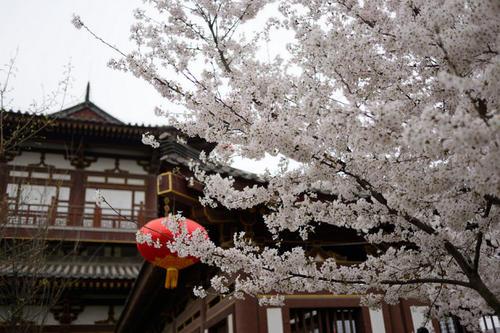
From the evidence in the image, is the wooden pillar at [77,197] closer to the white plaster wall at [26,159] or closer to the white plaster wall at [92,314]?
the white plaster wall at [26,159]

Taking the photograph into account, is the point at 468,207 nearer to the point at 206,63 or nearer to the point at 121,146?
the point at 206,63

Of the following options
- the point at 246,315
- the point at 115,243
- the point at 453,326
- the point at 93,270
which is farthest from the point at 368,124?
the point at 115,243

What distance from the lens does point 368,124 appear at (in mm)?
3043

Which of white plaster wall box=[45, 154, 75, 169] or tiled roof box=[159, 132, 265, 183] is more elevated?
white plaster wall box=[45, 154, 75, 169]

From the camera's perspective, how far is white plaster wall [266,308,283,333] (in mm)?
6372

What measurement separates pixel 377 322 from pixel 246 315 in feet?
6.30

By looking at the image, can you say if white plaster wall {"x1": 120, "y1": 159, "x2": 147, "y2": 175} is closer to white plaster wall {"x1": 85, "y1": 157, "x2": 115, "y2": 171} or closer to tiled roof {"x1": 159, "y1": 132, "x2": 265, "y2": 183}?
white plaster wall {"x1": 85, "y1": 157, "x2": 115, "y2": 171}

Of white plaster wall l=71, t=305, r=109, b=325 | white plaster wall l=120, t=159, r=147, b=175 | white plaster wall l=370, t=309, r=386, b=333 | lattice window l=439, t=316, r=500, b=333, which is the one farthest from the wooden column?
lattice window l=439, t=316, r=500, b=333

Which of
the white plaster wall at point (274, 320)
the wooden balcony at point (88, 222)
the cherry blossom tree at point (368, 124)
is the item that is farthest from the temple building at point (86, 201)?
the cherry blossom tree at point (368, 124)

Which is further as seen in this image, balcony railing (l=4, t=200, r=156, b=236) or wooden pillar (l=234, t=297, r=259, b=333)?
balcony railing (l=4, t=200, r=156, b=236)

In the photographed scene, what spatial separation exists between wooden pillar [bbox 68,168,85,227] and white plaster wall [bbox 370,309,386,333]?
53.0 ft

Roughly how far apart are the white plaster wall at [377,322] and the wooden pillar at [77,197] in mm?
16165

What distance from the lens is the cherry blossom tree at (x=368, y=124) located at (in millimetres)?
2750

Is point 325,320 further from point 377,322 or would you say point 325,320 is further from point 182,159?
point 182,159
